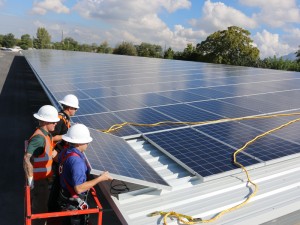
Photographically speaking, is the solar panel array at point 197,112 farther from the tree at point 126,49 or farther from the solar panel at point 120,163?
the tree at point 126,49

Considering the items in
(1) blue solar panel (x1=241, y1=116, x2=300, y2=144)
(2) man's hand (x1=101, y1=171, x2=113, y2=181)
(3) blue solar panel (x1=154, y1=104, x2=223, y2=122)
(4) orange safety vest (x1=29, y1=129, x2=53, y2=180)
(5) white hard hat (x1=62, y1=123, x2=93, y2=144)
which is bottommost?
(4) orange safety vest (x1=29, y1=129, x2=53, y2=180)

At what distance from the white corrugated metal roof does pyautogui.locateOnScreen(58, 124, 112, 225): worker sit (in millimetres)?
528

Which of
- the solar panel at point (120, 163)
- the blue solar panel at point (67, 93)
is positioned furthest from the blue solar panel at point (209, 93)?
the solar panel at point (120, 163)

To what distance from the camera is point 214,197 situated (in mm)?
4883

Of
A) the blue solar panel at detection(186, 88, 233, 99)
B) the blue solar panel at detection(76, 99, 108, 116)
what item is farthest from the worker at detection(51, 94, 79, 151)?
the blue solar panel at detection(186, 88, 233, 99)

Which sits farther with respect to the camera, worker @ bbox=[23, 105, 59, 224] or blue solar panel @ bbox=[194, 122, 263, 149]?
blue solar panel @ bbox=[194, 122, 263, 149]

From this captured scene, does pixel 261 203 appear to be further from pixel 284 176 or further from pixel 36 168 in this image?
pixel 36 168

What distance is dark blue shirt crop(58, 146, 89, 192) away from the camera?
443 cm

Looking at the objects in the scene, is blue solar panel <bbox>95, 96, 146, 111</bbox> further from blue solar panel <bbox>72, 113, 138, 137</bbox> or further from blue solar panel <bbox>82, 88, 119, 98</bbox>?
blue solar panel <bbox>72, 113, 138, 137</bbox>

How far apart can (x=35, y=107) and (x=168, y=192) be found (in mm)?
17194

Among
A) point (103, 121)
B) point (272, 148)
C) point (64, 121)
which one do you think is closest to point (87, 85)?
point (103, 121)

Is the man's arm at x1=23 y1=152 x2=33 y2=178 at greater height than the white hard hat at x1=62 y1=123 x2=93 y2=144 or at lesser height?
lesser

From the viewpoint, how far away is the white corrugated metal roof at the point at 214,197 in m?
4.45

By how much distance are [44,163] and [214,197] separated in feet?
11.1
